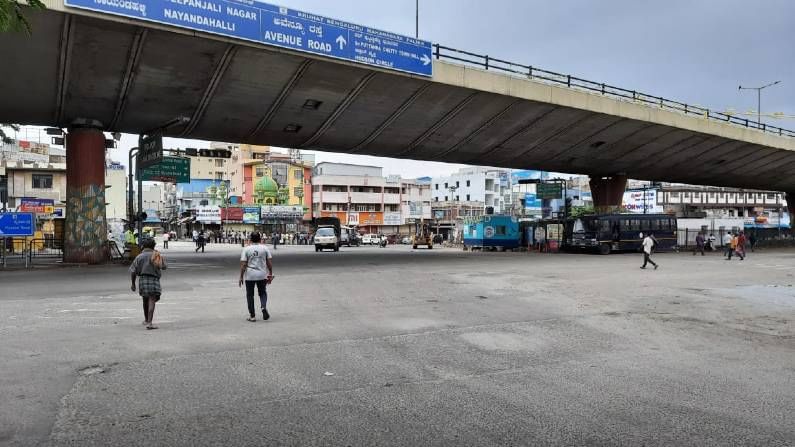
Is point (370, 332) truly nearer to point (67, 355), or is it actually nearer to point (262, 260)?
point (262, 260)

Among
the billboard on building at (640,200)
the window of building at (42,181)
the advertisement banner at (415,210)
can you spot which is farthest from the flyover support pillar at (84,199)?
the billboard on building at (640,200)

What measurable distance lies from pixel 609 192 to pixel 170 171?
34.2 meters

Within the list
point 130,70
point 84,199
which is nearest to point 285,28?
point 130,70

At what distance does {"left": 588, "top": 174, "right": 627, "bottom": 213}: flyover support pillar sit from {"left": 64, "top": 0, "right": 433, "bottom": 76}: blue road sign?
2853 centimetres

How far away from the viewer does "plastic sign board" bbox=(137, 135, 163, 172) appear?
2255 centimetres

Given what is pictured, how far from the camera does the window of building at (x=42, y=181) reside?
50969mm

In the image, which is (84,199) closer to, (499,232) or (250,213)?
(499,232)

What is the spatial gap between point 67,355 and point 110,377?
5.10 feet

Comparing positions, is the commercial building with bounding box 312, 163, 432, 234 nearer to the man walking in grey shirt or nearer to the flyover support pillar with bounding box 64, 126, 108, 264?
the flyover support pillar with bounding box 64, 126, 108, 264

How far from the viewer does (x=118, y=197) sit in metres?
67.9

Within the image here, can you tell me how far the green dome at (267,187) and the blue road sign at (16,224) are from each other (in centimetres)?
6135

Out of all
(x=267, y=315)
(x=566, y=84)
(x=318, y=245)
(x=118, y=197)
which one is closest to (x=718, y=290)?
(x=267, y=315)

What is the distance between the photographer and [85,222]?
2264 cm

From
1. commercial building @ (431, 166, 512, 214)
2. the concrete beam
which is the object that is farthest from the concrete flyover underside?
commercial building @ (431, 166, 512, 214)
